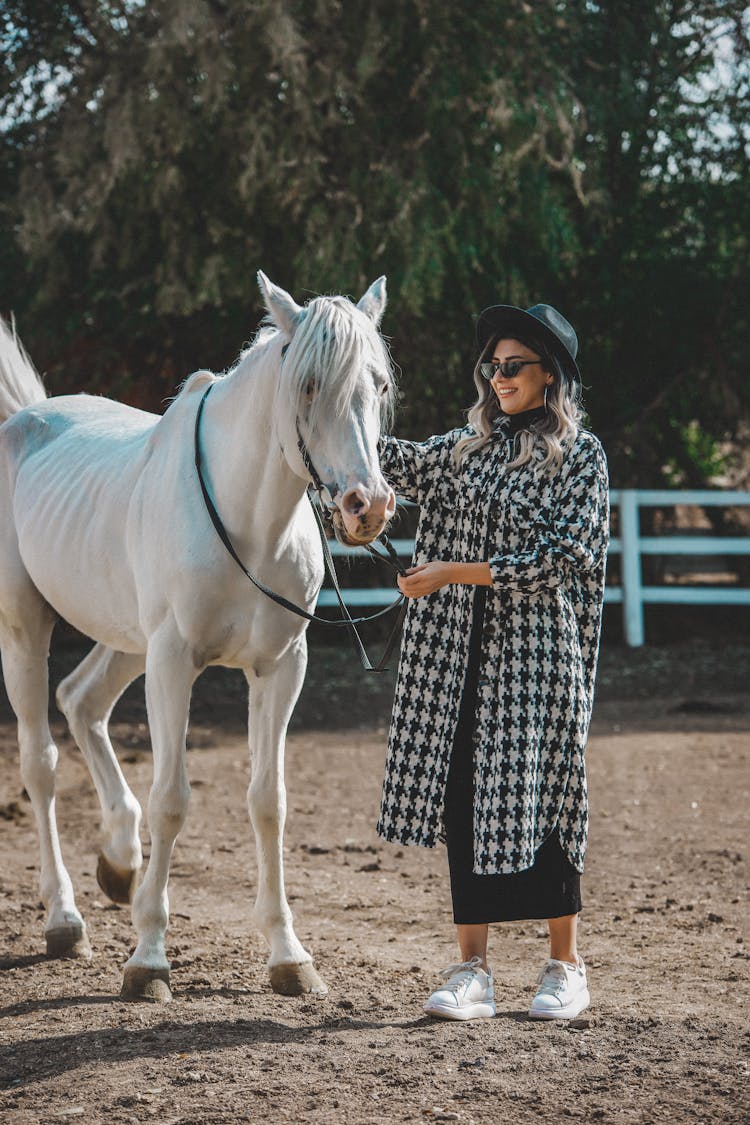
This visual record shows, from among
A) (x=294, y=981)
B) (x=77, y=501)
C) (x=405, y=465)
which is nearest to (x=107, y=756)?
(x=77, y=501)

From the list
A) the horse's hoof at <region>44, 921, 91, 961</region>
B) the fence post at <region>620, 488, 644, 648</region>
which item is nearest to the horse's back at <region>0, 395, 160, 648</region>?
the horse's hoof at <region>44, 921, 91, 961</region>

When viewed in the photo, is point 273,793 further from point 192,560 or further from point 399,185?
point 399,185

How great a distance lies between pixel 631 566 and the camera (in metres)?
11.2

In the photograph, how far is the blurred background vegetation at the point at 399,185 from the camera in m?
9.23

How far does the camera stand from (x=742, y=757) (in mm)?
7160

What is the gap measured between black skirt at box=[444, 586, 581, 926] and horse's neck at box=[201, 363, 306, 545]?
645mm

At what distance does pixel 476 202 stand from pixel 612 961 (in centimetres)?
724

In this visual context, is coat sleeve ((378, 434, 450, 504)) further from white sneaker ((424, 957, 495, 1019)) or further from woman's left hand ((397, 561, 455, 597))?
white sneaker ((424, 957, 495, 1019))

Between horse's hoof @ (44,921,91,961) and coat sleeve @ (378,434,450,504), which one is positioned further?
horse's hoof @ (44,921,91,961)

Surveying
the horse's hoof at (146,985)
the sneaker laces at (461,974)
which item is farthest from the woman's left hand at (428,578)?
the horse's hoof at (146,985)

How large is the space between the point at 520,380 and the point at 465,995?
1.71 m

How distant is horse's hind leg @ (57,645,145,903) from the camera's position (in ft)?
14.6

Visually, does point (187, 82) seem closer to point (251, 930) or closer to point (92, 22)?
point (92, 22)

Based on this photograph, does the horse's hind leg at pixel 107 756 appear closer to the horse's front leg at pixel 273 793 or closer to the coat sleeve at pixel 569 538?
the horse's front leg at pixel 273 793
